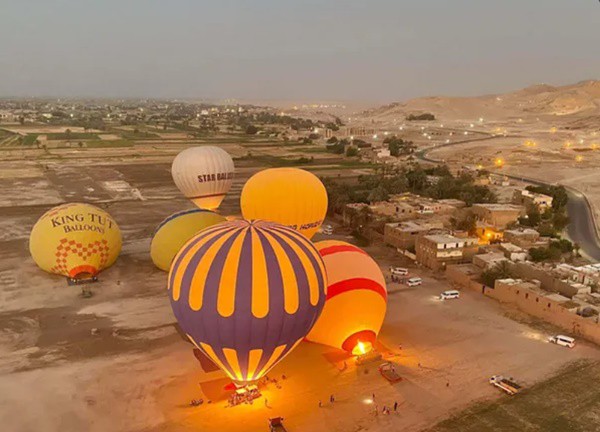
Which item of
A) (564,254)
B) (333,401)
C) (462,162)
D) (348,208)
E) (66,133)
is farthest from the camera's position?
(66,133)

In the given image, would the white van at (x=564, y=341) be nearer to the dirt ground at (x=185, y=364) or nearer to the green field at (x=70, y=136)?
the dirt ground at (x=185, y=364)

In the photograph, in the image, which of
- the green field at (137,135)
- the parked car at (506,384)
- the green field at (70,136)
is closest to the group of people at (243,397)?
the parked car at (506,384)

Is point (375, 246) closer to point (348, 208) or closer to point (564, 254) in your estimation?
point (348, 208)

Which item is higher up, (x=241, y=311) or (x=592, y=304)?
(x=241, y=311)

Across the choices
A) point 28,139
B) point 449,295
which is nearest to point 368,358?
point 449,295

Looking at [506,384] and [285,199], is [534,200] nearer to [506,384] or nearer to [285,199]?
[285,199]

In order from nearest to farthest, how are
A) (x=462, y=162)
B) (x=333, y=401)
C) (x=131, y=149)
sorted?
(x=333, y=401), (x=462, y=162), (x=131, y=149)

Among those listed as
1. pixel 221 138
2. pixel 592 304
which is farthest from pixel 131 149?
pixel 592 304

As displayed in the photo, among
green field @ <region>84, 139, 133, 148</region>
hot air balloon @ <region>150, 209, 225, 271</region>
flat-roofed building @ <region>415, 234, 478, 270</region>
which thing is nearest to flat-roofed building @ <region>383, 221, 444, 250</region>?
flat-roofed building @ <region>415, 234, 478, 270</region>
